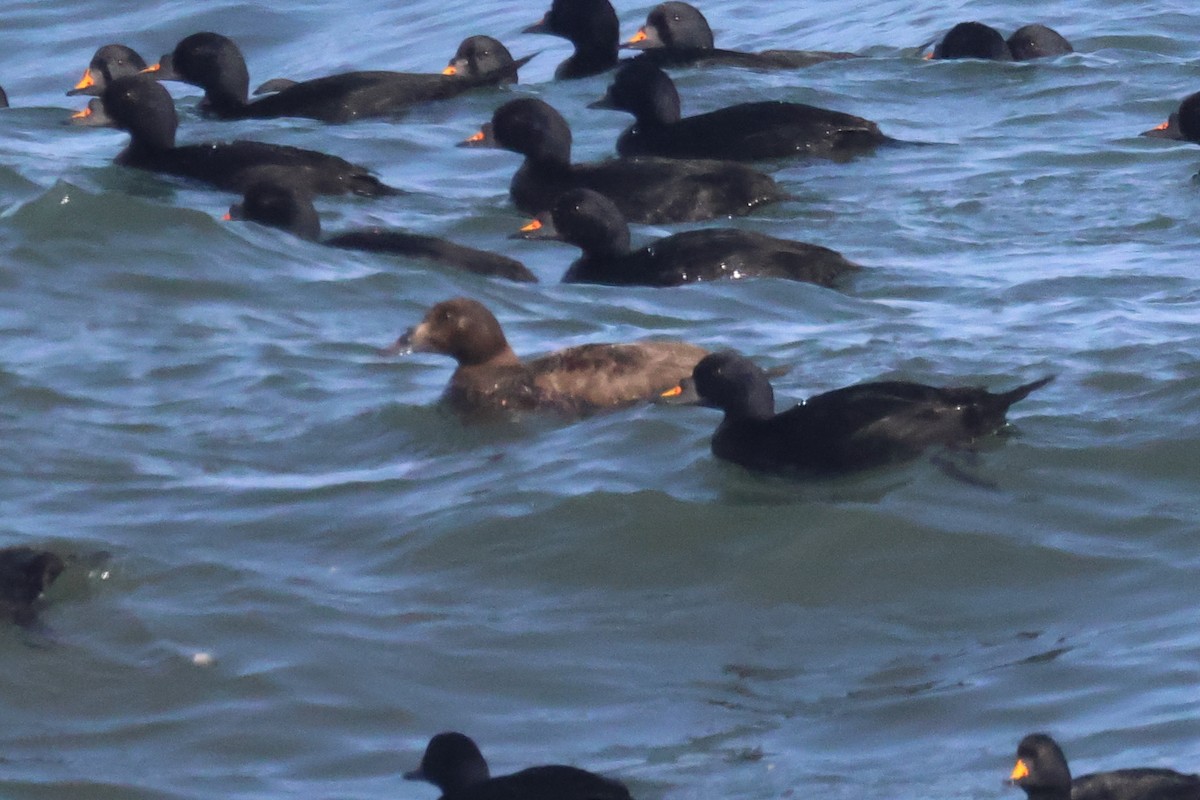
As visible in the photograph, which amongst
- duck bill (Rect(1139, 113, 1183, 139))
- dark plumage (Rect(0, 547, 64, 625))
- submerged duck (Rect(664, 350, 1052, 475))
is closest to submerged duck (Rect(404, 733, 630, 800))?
dark plumage (Rect(0, 547, 64, 625))

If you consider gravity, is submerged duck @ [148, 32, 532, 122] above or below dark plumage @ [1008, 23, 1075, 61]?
above

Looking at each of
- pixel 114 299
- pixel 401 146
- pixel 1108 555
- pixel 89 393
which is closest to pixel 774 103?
pixel 401 146

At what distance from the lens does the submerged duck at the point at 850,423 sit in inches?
332

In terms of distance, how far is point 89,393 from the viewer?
9.61 meters

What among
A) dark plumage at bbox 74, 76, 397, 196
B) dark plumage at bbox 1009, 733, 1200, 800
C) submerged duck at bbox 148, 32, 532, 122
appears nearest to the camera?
dark plumage at bbox 1009, 733, 1200, 800

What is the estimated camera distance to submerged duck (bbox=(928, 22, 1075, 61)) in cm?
1644

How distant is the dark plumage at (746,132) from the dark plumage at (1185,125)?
1671mm

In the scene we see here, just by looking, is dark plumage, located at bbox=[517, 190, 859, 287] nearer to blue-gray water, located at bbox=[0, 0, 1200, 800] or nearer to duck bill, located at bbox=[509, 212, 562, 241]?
duck bill, located at bbox=[509, 212, 562, 241]

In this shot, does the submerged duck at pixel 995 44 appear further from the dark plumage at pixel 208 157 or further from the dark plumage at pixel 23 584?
the dark plumage at pixel 23 584

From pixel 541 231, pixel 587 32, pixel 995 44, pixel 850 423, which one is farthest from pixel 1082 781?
pixel 587 32

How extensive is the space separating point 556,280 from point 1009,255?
91.7 inches

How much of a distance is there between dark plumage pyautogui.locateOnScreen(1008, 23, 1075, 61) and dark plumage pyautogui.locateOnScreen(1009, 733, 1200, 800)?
11550mm

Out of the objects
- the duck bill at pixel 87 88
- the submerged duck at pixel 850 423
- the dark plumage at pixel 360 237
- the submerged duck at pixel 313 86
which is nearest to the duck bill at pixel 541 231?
the dark plumage at pixel 360 237

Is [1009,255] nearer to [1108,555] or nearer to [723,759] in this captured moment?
[1108,555]
